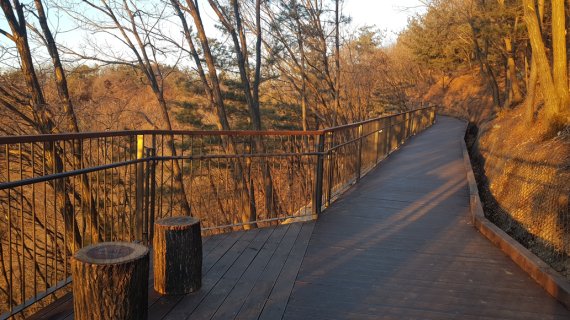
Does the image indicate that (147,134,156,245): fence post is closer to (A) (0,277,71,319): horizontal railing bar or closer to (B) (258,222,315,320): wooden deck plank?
(A) (0,277,71,319): horizontal railing bar

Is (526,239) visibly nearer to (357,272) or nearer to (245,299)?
(357,272)

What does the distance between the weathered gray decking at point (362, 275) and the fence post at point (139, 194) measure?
0.75m

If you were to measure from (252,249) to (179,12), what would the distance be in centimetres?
1599

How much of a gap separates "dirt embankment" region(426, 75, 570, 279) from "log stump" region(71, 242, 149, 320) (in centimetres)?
431

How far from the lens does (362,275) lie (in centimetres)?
422

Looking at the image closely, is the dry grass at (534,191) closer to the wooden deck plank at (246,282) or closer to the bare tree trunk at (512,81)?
the wooden deck plank at (246,282)

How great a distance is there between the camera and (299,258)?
181 inches

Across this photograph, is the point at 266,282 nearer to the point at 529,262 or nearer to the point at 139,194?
the point at 139,194

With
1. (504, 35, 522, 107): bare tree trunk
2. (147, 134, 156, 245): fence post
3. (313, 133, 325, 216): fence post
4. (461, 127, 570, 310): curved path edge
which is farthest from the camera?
(504, 35, 522, 107): bare tree trunk

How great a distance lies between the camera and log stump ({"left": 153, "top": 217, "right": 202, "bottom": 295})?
3590 millimetres

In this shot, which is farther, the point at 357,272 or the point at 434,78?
the point at 434,78

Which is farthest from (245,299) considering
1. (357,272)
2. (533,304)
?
(533,304)

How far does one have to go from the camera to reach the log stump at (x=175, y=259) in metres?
3.59

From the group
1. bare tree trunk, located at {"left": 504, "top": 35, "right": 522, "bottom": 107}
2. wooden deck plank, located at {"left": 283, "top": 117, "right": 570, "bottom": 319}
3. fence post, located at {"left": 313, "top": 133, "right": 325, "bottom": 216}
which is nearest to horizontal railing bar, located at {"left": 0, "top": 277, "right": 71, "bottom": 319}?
wooden deck plank, located at {"left": 283, "top": 117, "right": 570, "bottom": 319}
